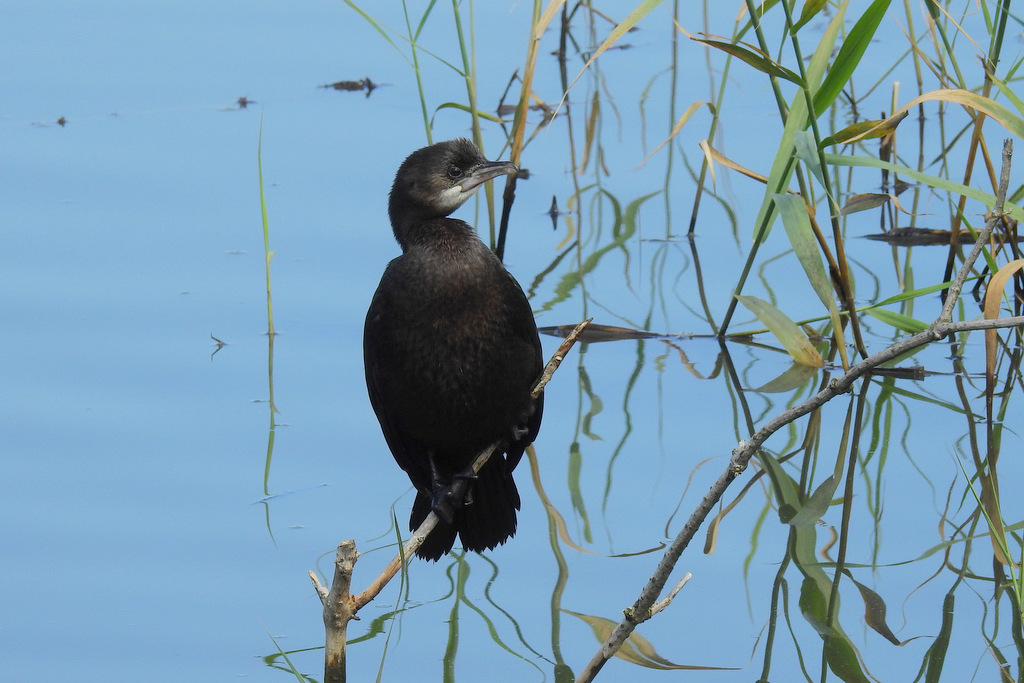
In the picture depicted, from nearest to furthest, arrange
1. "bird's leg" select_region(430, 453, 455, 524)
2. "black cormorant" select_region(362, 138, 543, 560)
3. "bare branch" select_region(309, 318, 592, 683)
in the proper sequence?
"bare branch" select_region(309, 318, 592, 683)
"black cormorant" select_region(362, 138, 543, 560)
"bird's leg" select_region(430, 453, 455, 524)

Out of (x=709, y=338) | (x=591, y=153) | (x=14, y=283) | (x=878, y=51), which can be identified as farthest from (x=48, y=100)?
(x=878, y=51)

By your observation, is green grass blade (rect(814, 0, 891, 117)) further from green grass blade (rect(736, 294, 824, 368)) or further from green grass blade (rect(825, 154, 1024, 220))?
green grass blade (rect(736, 294, 824, 368))

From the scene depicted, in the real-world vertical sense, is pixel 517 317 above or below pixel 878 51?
below

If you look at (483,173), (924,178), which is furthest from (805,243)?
(483,173)

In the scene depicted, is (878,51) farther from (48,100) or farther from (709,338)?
(48,100)

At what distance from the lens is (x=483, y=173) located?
3.19m

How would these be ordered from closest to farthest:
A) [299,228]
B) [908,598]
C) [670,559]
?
[670,559]
[908,598]
[299,228]

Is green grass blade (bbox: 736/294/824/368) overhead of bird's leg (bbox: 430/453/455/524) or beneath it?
overhead

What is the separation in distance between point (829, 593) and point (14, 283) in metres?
3.23

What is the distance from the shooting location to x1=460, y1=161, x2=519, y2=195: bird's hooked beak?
315 cm

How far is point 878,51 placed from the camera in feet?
22.1

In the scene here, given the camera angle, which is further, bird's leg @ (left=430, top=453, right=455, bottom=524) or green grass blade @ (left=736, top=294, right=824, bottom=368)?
green grass blade @ (left=736, top=294, right=824, bottom=368)

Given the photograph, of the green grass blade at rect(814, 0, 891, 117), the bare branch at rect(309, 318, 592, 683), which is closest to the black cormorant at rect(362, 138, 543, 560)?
the bare branch at rect(309, 318, 592, 683)

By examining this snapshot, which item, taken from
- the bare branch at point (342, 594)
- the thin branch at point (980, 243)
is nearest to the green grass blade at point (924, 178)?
the thin branch at point (980, 243)
